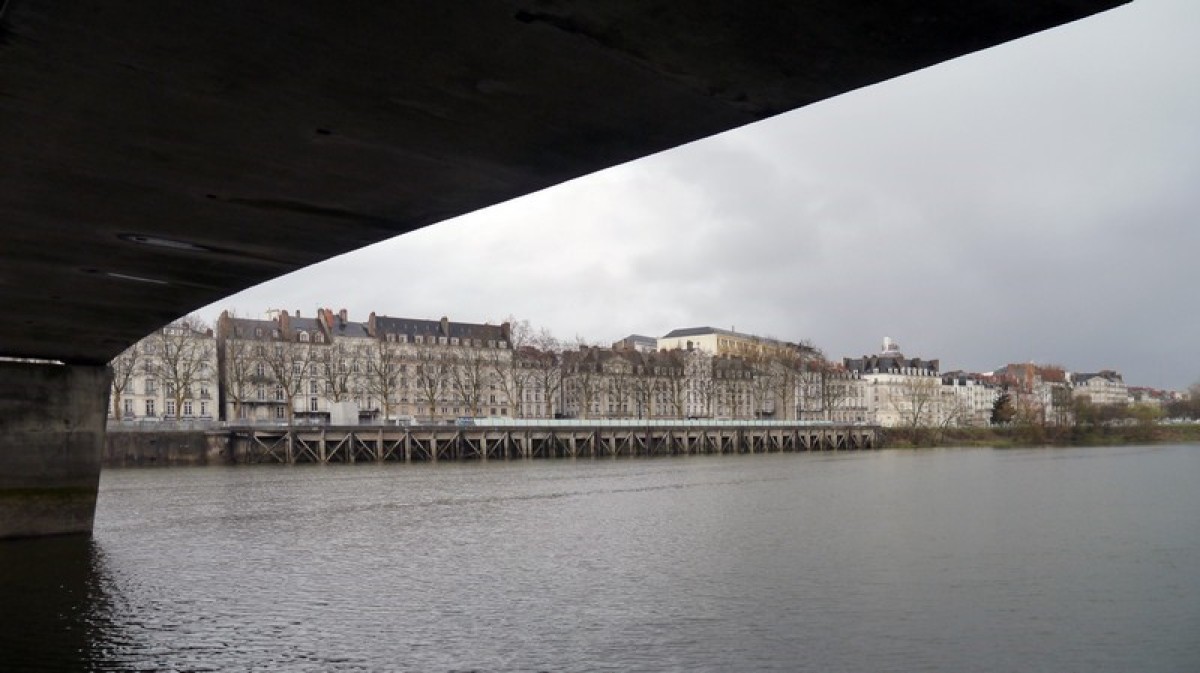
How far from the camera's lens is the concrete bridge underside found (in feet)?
16.2

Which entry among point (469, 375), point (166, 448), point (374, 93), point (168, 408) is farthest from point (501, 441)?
point (374, 93)

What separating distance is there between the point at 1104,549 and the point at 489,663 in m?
16.5

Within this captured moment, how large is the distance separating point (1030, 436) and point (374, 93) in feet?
398

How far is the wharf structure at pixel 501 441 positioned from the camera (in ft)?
247

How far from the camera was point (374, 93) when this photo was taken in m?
6.26

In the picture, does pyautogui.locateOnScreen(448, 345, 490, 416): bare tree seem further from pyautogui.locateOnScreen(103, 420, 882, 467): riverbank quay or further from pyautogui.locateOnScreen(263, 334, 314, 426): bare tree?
pyautogui.locateOnScreen(263, 334, 314, 426): bare tree

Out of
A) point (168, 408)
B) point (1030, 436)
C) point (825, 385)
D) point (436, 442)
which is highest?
point (825, 385)

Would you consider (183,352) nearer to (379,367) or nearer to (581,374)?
(379,367)

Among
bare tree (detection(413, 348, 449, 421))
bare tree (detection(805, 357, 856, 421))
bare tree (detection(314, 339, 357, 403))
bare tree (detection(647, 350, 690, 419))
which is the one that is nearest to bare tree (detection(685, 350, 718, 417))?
bare tree (detection(647, 350, 690, 419))

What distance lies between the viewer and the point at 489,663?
13.1 meters

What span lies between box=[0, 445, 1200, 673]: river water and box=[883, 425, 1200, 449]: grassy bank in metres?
81.5

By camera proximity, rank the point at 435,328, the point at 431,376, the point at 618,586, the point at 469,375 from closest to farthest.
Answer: the point at 618,586 → the point at 469,375 → the point at 431,376 → the point at 435,328

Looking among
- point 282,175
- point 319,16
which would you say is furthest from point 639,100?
point 282,175

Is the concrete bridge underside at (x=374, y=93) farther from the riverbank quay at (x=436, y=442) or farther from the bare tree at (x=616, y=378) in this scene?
the bare tree at (x=616, y=378)
